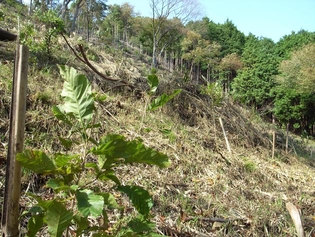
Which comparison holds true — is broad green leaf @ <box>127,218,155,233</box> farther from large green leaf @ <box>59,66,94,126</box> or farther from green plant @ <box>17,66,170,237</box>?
large green leaf @ <box>59,66,94,126</box>

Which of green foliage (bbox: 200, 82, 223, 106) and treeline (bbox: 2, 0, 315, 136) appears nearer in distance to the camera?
green foliage (bbox: 200, 82, 223, 106)

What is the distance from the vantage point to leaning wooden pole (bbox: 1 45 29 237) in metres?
0.70

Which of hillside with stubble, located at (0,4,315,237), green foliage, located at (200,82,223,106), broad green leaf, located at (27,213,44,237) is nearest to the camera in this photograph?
broad green leaf, located at (27,213,44,237)

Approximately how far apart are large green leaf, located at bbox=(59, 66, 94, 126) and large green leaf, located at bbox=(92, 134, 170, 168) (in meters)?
0.10

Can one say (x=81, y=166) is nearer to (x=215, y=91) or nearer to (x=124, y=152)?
(x=124, y=152)

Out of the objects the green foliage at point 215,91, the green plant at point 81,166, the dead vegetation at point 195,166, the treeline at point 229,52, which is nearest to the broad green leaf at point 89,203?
the green plant at point 81,166

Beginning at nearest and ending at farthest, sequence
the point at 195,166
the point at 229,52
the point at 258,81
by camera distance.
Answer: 1. the point at 195,166
2. the point at 258,81
3. the point at 229,52

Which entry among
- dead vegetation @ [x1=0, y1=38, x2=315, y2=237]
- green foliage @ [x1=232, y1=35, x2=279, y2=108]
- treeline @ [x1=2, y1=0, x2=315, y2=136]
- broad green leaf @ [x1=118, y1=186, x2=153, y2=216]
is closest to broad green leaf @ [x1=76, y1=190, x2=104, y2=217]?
broad green leaf @ [x1=118, y1=186, x2=153, y2=216]

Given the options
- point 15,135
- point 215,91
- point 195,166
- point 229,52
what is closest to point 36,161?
point 15,135

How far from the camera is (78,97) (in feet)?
2.59

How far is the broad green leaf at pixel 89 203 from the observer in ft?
2.12

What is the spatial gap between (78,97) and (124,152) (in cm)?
21

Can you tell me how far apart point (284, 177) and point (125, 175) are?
2.01m

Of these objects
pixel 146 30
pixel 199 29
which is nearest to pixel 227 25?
pixel 199 29
